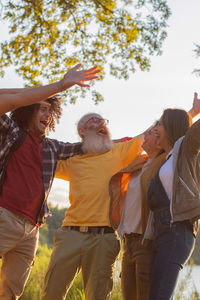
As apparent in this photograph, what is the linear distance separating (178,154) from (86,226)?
1108 mm

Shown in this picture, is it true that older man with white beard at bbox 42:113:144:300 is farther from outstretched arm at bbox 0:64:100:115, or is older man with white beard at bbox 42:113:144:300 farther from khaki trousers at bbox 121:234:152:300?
outstretched arm at bbox 0:64:100:115

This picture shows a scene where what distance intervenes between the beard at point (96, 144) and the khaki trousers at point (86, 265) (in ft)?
2.64

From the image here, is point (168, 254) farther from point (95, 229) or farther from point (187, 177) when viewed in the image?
point (95, 229)

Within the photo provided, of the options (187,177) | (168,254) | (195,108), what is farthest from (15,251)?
(195,108)

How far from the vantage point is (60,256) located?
12.3 feet

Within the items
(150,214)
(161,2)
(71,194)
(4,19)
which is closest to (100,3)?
(161,2)

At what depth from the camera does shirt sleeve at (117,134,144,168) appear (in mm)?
4130

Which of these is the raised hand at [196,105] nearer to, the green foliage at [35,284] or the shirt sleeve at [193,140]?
the shirt sleeve at [193,140]

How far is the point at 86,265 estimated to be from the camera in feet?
12.2

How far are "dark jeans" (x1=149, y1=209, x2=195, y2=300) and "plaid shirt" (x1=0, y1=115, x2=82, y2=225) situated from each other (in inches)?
43.5

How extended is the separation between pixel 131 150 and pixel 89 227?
34.0 inches

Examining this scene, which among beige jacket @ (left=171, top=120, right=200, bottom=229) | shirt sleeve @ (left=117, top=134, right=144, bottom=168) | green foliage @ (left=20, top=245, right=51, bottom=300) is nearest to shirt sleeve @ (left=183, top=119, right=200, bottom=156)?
beige jacket @ (left=171, top=120, right=200, bottom=229)

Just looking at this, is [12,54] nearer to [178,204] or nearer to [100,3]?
[100,3]

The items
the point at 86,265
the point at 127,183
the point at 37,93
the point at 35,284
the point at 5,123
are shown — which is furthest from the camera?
the point at 35,284
